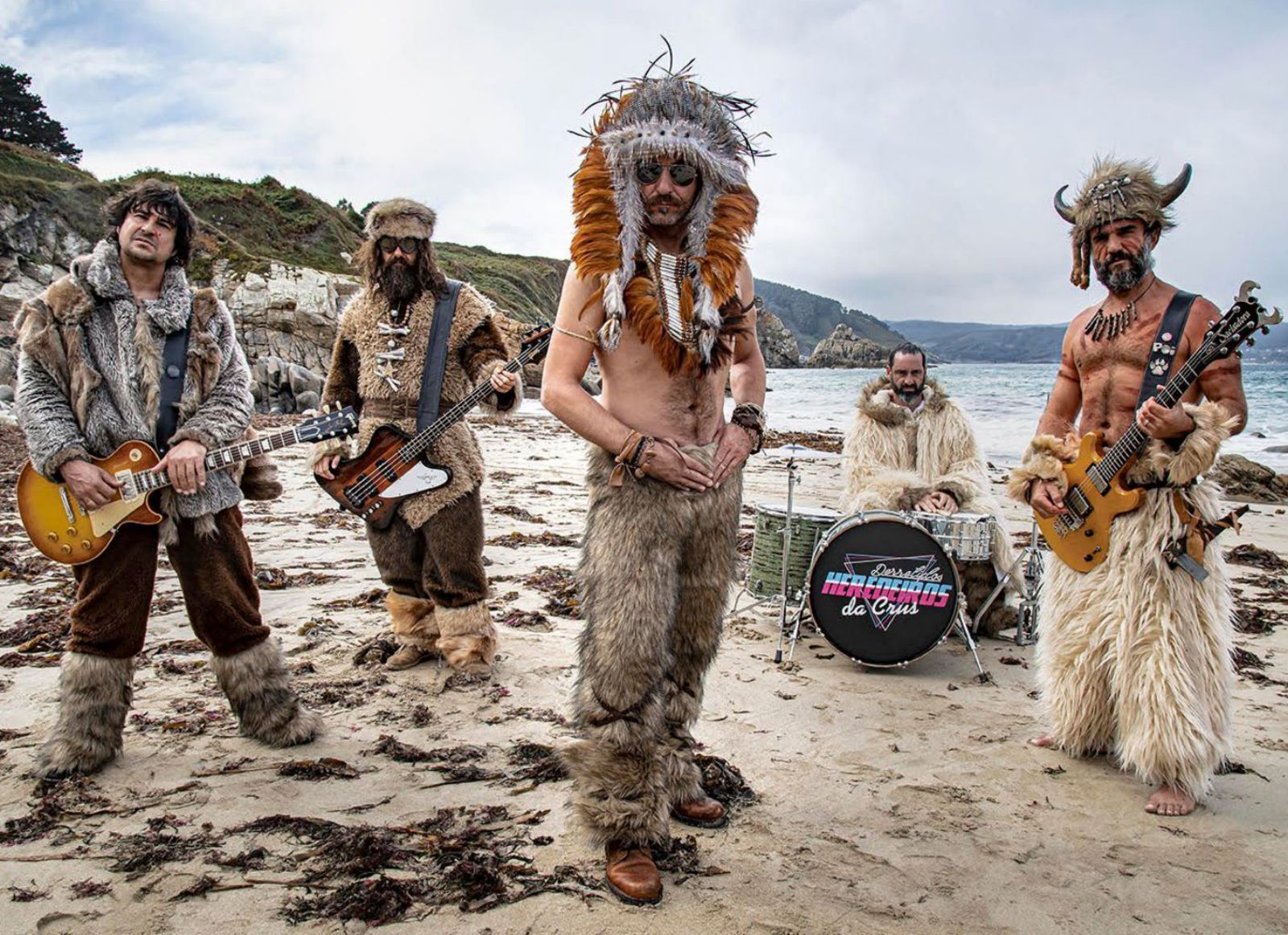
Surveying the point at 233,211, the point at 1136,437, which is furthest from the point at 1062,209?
the point at 233,211

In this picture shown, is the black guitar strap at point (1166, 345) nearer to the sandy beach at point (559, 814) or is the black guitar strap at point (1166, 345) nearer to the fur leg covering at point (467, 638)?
the sandy beach at point (559, 814)

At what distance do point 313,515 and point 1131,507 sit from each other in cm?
746

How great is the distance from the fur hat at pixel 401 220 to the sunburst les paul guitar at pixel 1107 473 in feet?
11.3

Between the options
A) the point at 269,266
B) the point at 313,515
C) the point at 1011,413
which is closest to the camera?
the point at 313,515

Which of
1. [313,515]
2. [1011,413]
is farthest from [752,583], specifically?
[1011,413]

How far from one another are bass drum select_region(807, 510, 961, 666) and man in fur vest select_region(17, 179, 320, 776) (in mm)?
2978

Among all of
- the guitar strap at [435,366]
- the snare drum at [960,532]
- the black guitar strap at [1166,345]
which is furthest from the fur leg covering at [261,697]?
the black guitar strap at [1166,345]

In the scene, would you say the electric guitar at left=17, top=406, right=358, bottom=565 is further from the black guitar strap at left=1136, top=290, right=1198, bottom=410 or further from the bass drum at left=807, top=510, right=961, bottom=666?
the black guitar strap at left=1136, top=290, right=1198, bottom=410

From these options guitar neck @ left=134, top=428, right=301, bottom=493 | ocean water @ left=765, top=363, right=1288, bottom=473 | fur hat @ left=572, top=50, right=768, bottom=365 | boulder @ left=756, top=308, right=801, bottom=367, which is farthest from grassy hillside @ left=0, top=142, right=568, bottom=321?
boulder @ left=756, top=308, right=801, bottom=367

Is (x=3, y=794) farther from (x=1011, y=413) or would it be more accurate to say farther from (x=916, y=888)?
(x=1011, y=413)

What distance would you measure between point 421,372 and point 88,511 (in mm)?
1777

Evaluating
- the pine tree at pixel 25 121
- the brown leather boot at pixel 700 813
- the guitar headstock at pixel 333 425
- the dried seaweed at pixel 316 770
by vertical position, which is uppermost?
the pine tree at pixel 25 121

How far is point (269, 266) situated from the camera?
27734mm

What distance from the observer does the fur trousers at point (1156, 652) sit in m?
3.39
